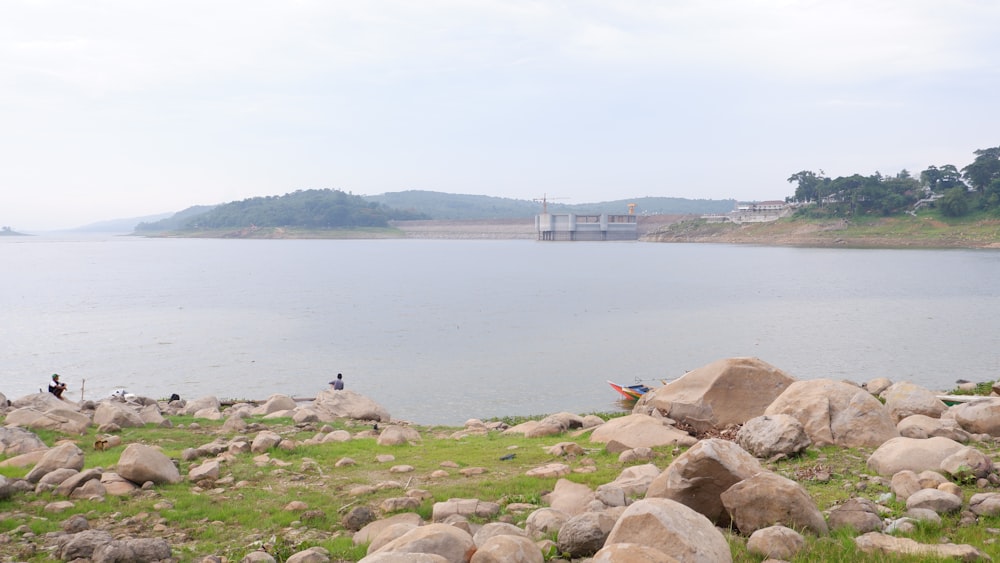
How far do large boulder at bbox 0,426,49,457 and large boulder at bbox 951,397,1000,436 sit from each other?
18748 millimetres

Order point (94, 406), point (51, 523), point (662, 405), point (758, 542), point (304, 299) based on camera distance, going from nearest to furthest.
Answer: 1. point (758, 542)
2. point (51, 523)
3. point (662, 405)
4. point (94, 406)
5. point (304, 299)

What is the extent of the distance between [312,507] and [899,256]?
12234cm

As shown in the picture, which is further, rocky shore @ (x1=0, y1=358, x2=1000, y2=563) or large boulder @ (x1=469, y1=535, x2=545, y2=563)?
rocky shore @ (x1=0, y1=358, x2=1000, y2=563)

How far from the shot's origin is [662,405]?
57.8 feet

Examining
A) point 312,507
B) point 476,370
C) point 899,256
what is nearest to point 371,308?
point 476,370

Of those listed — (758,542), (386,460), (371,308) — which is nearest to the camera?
(758,542)

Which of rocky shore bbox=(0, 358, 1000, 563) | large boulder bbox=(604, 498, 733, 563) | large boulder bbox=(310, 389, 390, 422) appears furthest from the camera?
large boulder bbox=(310, 389, 390, 422)

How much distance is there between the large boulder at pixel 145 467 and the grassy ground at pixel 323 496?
250 mm

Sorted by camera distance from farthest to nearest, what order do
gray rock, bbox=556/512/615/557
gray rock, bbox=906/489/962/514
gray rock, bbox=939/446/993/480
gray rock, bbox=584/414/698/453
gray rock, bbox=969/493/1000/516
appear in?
gray rock, bbox=584/414/698/453, gray rock, bbox=939/446/993/480, gray rock, bbox=906/489/962/514, gray rock, bbox=969/493/1000/516, gray rock, bbox=556/512/615/557

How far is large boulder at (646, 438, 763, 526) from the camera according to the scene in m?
8.80

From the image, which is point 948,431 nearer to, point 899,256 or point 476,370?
point 476,370

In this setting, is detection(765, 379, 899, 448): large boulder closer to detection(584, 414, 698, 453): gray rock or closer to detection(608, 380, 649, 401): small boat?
detection(584, 414, 698, 453): gray rock

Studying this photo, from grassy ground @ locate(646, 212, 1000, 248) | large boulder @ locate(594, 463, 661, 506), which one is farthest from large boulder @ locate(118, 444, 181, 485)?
grassy ground @ locate(646, 212, 1000, 248)

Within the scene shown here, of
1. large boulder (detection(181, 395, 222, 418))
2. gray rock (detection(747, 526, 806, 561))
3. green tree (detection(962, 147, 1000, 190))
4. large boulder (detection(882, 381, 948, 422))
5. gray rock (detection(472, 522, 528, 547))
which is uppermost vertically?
green tree (detection(962, 147, 1000, 190))
